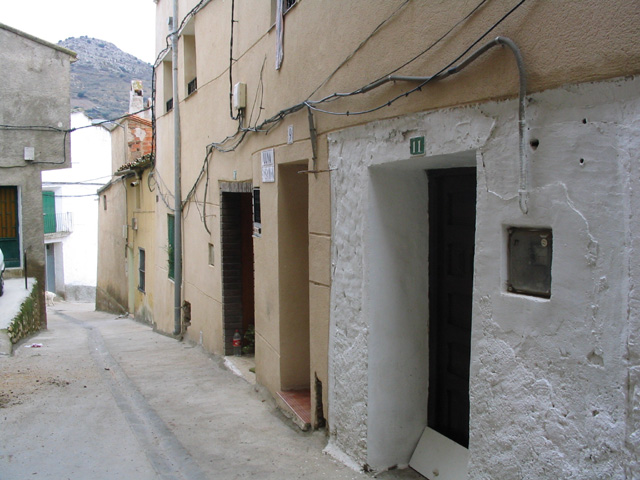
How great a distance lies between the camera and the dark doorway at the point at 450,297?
13.5ft

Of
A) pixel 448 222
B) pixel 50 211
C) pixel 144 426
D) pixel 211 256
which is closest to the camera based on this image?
pixel 448 222

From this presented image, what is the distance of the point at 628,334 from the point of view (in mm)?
2398

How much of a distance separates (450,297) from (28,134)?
1131 cm

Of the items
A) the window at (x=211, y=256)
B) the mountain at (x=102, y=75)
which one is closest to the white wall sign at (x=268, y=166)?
the window at (x=211, y=256)

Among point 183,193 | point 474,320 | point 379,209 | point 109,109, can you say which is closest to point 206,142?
point 183,193

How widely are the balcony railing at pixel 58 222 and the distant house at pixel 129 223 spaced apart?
10.2 metres

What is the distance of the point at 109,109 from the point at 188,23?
219 feet

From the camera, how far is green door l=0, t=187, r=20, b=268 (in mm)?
13007

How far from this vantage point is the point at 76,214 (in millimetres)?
32625

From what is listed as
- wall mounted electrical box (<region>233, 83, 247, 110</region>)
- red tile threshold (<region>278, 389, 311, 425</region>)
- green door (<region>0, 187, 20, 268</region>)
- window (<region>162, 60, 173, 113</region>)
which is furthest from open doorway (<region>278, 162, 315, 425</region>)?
green door (<region>0, 187, 20, 268</region>)

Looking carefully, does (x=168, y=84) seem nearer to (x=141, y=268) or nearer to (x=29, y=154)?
(x=29, y=154)

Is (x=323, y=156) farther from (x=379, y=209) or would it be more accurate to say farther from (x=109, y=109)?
(x=109, y=109)

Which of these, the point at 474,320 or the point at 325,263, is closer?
the point at 474,320

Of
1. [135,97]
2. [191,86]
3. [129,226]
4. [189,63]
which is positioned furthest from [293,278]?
[135,97]
